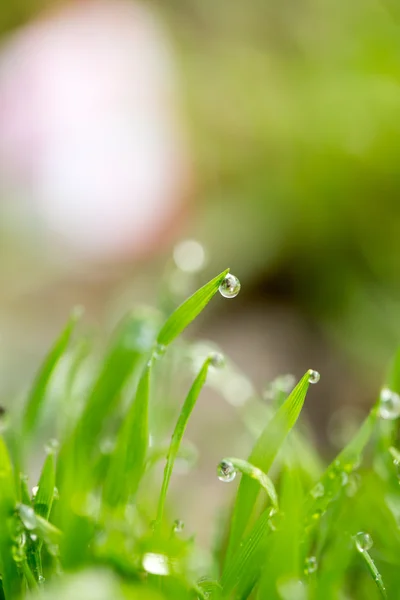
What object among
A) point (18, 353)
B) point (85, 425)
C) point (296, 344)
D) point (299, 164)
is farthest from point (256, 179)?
point (85, 425)

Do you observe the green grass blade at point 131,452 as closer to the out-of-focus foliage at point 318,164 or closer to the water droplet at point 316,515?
the water droplet at point 316,515

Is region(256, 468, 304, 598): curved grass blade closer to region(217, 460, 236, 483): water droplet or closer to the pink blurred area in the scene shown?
region(217, 460, 236, 483): water droplet

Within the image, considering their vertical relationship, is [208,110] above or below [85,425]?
above

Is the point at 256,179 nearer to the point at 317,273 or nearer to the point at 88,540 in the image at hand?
the point at 317,273

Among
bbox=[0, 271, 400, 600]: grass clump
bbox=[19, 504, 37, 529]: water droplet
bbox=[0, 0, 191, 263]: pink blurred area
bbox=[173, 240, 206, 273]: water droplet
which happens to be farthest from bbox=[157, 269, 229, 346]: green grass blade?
bbox=[0, 0, 191, 263]: pink blurred area

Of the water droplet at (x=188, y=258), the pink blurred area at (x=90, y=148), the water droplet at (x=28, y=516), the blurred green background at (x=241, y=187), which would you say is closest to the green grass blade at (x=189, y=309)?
the water droplet at (x=28, y=516)

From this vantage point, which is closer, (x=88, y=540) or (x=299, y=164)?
(x=88, y=540)
